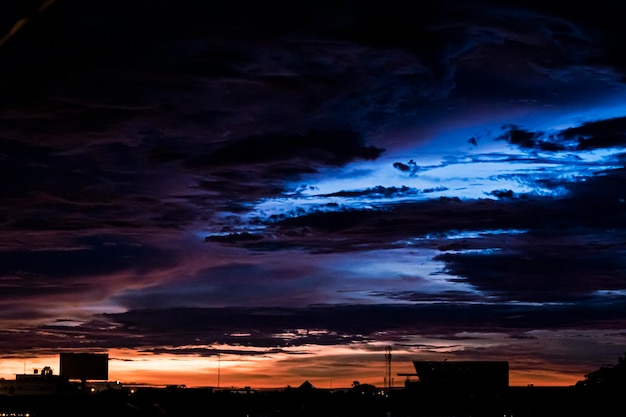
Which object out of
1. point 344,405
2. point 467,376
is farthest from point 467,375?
point 344,405

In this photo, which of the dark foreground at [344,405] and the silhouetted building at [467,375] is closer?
the dark foreground at [344,405]

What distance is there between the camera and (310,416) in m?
130

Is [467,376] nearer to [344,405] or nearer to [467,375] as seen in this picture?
[467,375]

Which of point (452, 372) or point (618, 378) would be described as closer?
point (618, 378)

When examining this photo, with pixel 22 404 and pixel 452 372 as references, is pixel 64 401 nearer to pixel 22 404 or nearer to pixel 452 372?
pixel 22 404

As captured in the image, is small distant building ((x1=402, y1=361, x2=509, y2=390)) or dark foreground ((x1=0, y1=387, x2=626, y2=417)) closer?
dark foreground ((x1=0, y1=387, x2=626, y2=417))

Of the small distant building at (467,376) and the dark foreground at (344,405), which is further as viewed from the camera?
the small distant building at (467,376)

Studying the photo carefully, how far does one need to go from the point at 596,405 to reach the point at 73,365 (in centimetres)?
9301

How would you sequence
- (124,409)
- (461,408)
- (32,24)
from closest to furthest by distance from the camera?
(32,24) → (124,409) → (461,408)

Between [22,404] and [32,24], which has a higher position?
[32,24]

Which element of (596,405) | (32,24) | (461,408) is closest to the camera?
(32,24)

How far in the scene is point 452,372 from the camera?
18212 cm

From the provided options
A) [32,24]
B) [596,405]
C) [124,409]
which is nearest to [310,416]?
[124,409]

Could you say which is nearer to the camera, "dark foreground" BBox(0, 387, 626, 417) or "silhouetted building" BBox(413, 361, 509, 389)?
"dark foreground" BBox(0, 387, 626, 417)
